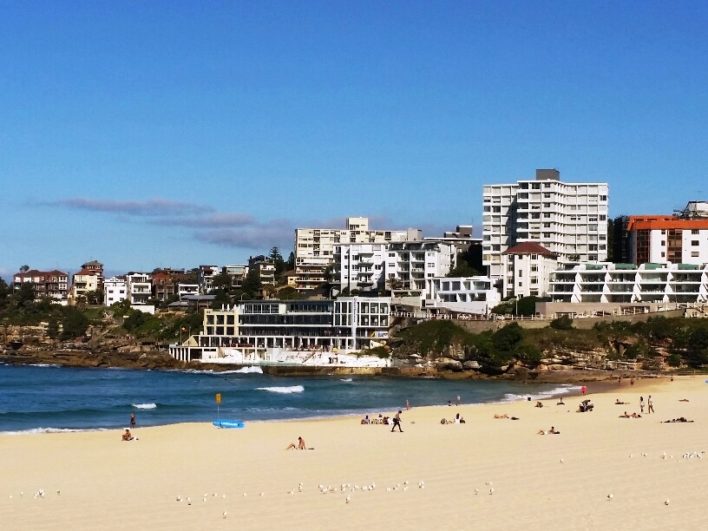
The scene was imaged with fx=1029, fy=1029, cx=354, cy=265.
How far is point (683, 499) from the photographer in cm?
1997

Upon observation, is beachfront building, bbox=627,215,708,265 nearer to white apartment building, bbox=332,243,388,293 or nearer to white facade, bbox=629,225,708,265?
white facade, bbox=629,225,708,265

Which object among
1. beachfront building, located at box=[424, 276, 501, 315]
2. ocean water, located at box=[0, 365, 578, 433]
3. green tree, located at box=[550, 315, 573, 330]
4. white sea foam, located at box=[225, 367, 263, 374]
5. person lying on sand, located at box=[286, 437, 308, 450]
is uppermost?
beachfront building, located at box=[424, 276, 501, 315]

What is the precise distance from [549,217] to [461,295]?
1627 cm

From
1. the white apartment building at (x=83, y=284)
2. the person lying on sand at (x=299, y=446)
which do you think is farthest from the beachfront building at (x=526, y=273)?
the white apartment building at (x=83, y=284)

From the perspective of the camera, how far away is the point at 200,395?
208ft

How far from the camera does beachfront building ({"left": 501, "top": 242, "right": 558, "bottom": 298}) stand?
331 feet

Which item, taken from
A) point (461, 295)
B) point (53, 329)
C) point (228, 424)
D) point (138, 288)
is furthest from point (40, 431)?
point (138, 288)

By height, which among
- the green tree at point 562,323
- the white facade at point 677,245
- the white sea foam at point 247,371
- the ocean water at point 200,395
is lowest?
the ocean water at point 200,395

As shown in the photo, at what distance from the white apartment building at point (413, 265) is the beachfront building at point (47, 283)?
72774 millimetres

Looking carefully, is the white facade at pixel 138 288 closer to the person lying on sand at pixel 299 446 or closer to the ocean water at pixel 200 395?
the ocean water at pixel 200 395

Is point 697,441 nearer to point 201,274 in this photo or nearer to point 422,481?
point 422,481

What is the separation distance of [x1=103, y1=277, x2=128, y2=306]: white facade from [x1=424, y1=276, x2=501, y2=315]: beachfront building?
64461 millimetres

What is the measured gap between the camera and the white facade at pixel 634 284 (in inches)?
3666

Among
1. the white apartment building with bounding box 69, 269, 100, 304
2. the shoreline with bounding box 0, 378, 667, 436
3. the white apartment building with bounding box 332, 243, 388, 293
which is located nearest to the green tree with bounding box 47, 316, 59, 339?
the white apartment building with bounding box 332, 243, 388, 293
